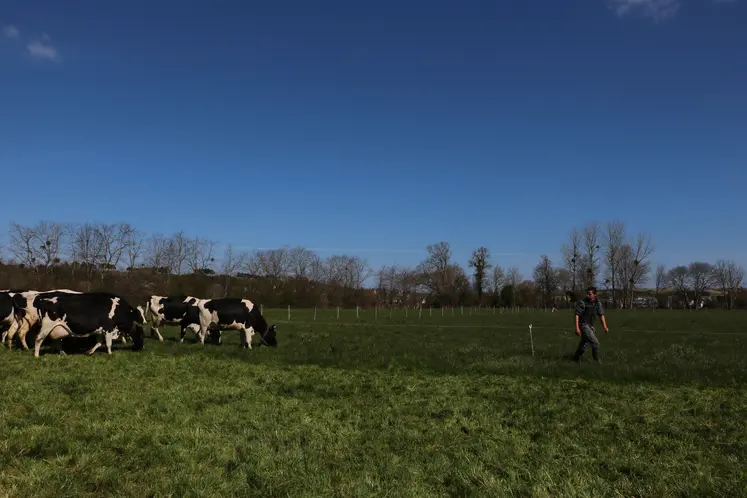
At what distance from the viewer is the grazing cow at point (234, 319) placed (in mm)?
19062

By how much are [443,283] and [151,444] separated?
98.2 meters

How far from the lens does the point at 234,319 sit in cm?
1927

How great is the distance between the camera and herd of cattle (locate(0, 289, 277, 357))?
A: 15.1 metres

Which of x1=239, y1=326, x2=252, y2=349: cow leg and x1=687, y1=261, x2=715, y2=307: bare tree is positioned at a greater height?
x1=687, y1=261, x2=715, y2=307: bare tree

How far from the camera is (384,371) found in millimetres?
12820

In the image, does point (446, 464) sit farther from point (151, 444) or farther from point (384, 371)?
point (384, 371)

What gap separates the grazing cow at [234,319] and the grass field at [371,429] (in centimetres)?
546

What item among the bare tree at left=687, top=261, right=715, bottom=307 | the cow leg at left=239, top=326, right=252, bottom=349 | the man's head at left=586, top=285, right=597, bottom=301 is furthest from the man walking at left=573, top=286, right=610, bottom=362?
the bare tree at left=687, top=261, right=715, bottom=307

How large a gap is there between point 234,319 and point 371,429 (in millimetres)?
12995

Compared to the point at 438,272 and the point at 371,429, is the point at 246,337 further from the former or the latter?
the point at 438,272

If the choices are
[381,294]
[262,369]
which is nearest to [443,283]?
[381,294]

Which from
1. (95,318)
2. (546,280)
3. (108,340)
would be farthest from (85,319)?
(546,280)

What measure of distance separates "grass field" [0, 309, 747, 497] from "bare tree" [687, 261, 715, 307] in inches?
5166

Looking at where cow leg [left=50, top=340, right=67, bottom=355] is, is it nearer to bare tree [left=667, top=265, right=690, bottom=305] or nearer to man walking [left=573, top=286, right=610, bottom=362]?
man walking [left=573, top=286, right=610, bottom=362]
